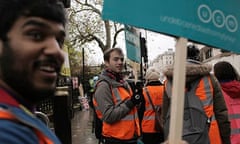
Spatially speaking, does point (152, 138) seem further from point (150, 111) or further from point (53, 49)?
point (53, 49)

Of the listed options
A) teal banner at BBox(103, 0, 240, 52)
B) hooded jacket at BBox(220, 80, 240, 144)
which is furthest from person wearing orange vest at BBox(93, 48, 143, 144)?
teal banner at BBox(103, 0, 240, 52)

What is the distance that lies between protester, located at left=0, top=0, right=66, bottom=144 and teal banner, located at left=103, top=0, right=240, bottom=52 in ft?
2.72

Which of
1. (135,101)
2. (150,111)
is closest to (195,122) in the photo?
(135,101)

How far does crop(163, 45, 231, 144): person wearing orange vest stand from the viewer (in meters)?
3.83

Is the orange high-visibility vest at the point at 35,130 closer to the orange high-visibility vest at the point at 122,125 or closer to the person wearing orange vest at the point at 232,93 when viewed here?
the orange high-visibility vest at the point at 122,125

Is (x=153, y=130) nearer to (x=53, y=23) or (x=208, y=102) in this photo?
(x=208, y=102)

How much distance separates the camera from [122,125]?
4590 millimetres

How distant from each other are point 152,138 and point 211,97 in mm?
2210

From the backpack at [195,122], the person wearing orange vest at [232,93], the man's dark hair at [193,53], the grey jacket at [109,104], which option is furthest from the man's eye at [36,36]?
the person wearing orange vest at [232,93]

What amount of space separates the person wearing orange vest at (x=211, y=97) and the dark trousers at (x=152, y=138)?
192 cm

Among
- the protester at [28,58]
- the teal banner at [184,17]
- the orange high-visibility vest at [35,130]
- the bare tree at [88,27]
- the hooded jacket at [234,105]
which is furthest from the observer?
the bare tree at [88,27]

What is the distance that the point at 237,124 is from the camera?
471cm

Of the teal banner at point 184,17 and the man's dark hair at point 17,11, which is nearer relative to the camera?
the man's dark hair at point 17,11

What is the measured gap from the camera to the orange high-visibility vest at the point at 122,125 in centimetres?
457
